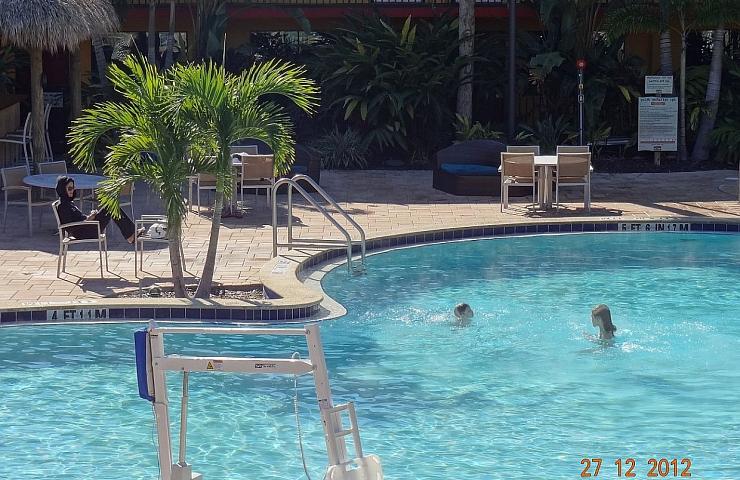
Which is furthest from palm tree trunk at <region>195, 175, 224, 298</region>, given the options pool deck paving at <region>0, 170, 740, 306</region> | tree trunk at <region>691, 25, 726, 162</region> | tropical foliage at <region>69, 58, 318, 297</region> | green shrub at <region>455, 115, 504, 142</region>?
tree trunk at <region>691, 25, 726, 162</region>

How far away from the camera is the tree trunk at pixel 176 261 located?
36.6ft

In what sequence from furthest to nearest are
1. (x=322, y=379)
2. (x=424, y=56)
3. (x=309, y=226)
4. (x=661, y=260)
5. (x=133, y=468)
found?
(x=424, y=56) → (x=309, y=226) → (x=661, y=260) → (x=133, y=468) → (x=322, y=379)

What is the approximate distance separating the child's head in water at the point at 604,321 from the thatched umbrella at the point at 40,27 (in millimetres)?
8422

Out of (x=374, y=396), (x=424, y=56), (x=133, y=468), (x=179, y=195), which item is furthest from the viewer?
(x=424, y=56)

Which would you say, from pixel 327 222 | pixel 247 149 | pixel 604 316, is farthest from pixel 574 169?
pixel 604 316

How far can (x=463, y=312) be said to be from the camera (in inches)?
439

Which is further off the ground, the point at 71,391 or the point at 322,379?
the point at 322,379

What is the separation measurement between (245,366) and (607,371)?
→ 5024mm

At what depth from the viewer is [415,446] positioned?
8188mm

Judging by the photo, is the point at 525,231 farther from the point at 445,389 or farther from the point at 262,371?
the point at 262,371

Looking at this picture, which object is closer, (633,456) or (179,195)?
(633,456)

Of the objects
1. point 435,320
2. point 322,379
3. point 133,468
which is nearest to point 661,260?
point 435,320

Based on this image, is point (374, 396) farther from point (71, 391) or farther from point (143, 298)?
point (143, 298)
